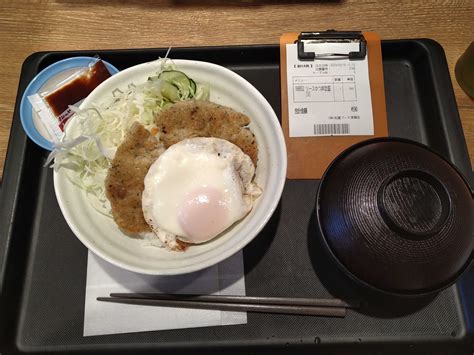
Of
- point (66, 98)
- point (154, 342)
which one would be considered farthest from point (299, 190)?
point (66, 98)

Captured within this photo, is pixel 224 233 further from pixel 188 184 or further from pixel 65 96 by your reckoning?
pixel 65 96

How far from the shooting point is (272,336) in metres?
1.62

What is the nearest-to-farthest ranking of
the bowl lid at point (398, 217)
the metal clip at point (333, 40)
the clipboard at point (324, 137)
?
the bowl lid at point (398, 217) → the clipboard at point (324, 137) → the metal clip at point (333, 40)

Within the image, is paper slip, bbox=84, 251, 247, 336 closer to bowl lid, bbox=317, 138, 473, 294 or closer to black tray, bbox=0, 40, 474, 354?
black tray, bbox=0, 40, 474, 354

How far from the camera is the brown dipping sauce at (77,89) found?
1.97m

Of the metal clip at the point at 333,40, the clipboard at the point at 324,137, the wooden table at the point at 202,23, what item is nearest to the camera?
the clipboard at the point at 324,137

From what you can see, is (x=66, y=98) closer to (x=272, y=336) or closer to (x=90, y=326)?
(x=90, y=326)

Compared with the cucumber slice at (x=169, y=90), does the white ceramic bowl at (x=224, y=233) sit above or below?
below

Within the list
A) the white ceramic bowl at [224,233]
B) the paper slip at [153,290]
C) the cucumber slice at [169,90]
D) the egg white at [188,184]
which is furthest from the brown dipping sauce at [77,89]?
the paper slip at [153,290]

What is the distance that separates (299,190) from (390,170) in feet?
1.88

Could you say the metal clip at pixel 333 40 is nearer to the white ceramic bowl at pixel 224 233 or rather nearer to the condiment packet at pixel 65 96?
the white ceramic bowl at pixel 224 233

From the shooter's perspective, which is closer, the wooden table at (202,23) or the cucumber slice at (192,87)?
the cucumber slice at (192,87)

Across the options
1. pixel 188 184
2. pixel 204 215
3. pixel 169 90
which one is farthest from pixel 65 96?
pixel 204 215

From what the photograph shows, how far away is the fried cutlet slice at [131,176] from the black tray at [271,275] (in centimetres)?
35
